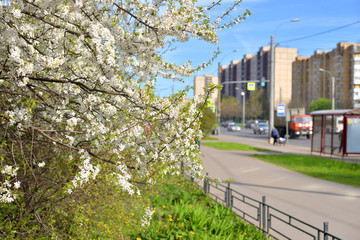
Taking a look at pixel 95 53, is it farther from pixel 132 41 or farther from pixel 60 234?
pixel 60 234

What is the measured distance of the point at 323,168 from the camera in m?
15.9

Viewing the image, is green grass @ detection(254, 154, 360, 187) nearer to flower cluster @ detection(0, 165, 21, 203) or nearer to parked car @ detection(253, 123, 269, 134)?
flower cluster @ detection(0, 165, 21, 203)

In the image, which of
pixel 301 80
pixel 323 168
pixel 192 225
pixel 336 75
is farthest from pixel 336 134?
pixel 301 80

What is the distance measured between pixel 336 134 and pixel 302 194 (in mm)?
11810

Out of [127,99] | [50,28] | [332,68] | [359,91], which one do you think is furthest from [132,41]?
[332,68]

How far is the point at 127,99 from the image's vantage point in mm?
4219

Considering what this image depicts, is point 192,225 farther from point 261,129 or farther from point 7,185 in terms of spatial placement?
point 261,129

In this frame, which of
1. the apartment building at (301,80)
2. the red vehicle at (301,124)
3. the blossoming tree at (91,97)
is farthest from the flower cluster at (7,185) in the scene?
the apartment building at (301,80)

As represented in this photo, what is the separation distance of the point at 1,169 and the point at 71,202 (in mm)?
1125

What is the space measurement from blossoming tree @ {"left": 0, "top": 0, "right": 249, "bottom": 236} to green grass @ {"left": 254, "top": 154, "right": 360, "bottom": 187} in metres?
10.0

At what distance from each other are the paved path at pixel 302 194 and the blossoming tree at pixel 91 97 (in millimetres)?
A: 3907

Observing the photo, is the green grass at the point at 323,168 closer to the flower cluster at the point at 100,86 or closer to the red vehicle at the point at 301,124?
the flower cluster at the point at 100,86

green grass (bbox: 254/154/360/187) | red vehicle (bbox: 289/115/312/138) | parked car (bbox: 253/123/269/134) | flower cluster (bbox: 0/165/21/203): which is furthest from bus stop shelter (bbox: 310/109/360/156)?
parked car (bbox: 253/123/269/134)

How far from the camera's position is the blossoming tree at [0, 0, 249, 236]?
3713 mm
